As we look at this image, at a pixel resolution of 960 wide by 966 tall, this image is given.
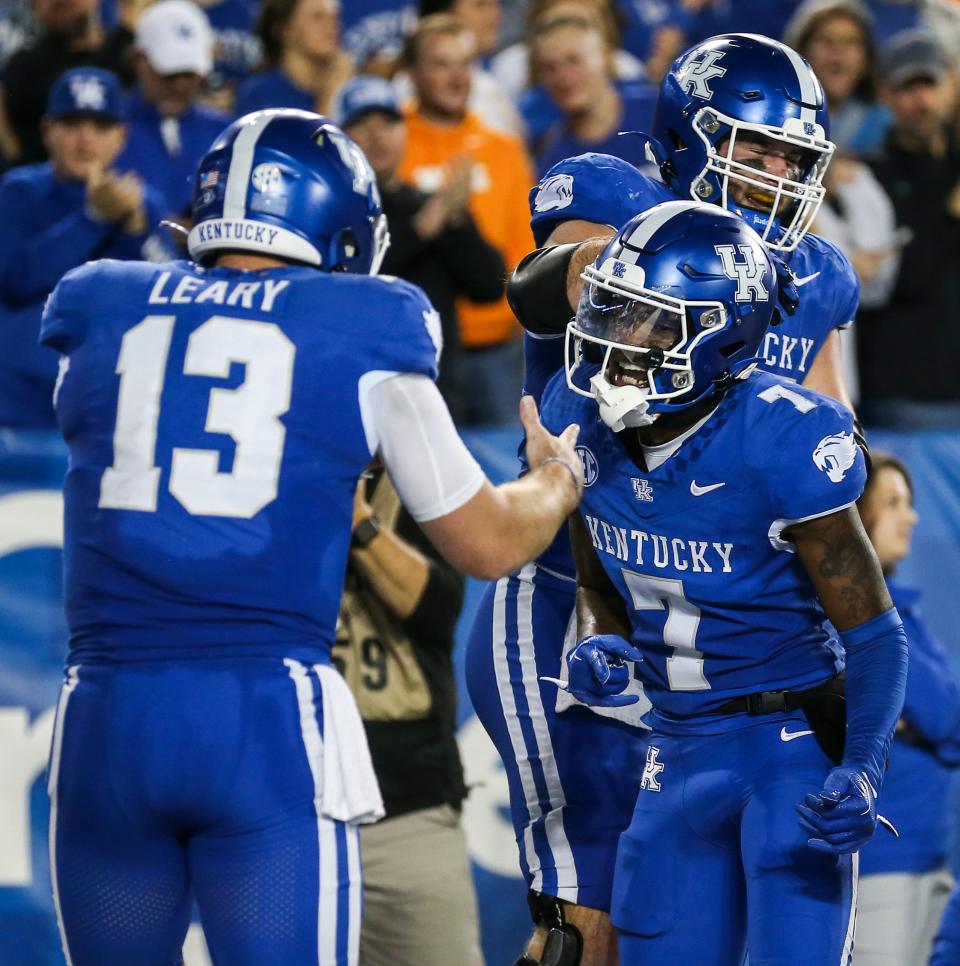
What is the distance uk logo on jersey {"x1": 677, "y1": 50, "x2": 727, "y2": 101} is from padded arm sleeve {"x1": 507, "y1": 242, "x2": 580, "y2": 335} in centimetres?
45

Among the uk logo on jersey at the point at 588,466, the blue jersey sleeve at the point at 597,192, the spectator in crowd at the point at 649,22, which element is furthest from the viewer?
the spectator in crowd at the point at 649,22

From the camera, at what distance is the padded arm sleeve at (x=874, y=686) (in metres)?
3.17

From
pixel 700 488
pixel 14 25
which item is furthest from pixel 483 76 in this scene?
pixel 700 488

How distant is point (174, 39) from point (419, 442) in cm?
454

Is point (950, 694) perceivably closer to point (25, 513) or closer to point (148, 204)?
point (25, 513)

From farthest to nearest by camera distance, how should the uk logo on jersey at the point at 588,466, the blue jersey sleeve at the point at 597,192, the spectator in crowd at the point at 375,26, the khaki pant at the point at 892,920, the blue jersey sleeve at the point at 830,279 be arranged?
the spectator in crowd at the point at 375,26, the khaki pant at the point at 892,920, the blue jersey sleeve at the point at 830,279, the blue jersey sleeve at the point at 597,192, the uk logo on jersey at the point at 588,466

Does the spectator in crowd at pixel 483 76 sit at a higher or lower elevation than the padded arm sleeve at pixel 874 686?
higher

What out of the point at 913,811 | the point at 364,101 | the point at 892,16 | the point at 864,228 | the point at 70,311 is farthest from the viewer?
the point at 892,16

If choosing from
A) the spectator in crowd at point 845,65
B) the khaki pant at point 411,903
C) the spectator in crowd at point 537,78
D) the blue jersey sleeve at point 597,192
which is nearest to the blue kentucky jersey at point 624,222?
the blue jersey sleeve at point 597,192

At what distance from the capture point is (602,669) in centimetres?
336

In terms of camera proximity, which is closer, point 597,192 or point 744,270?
point 744,270

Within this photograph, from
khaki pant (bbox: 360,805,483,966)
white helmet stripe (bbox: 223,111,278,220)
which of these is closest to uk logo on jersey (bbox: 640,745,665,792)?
khaki pant (bbox: 360,805,483,966)

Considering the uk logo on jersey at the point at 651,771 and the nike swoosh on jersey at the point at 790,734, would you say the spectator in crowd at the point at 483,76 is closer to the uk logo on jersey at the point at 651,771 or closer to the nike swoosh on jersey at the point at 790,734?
the uk logo on jersey at the point at 651,771

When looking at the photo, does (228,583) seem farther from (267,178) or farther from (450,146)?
(450,146)
